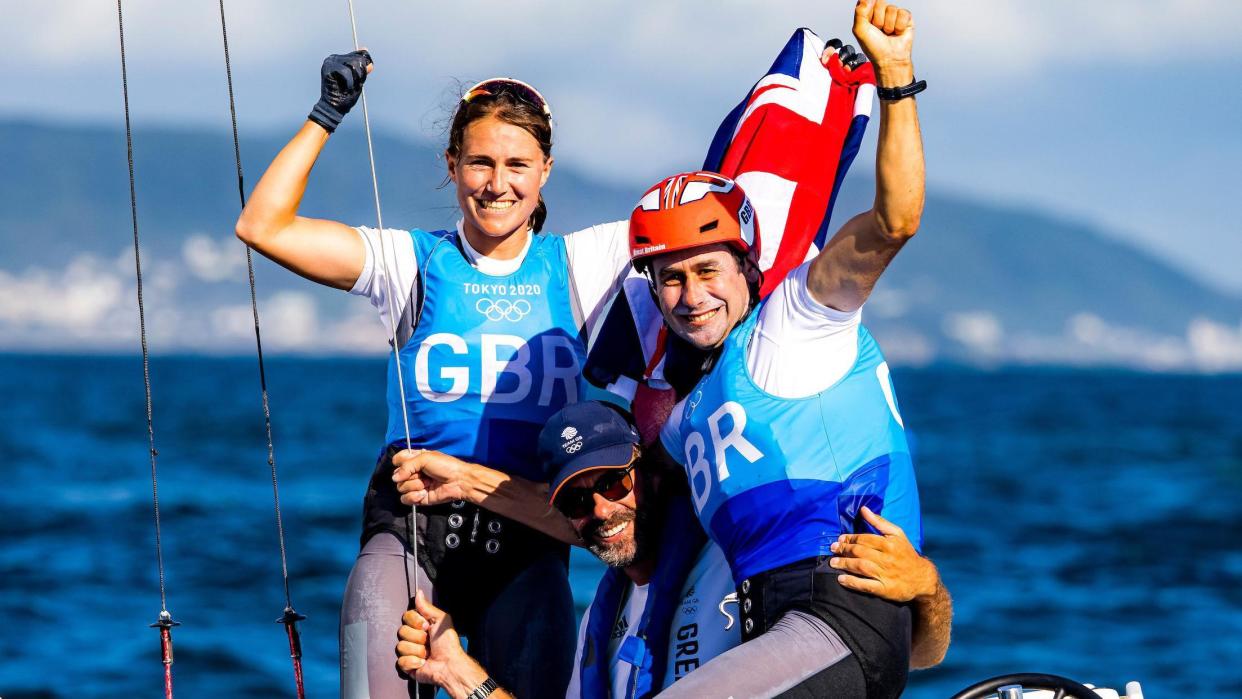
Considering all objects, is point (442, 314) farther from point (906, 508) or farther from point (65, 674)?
point (65, 674)

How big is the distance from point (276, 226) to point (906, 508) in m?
2.35

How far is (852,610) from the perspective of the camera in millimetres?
4688

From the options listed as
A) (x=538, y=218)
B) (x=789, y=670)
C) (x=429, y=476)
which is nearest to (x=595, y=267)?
(x=538, y=218)

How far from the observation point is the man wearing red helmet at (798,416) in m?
4.50

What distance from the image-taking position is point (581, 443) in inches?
206

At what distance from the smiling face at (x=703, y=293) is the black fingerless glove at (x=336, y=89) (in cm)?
126

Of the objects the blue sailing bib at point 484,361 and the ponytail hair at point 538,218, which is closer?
the blue sailing bib at point 484,361

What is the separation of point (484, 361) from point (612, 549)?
0.83 m

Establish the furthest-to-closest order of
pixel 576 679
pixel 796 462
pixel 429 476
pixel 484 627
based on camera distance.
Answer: pixel 576 679 < pixel 484 627 < pixel 429 476 < pixel 796 462

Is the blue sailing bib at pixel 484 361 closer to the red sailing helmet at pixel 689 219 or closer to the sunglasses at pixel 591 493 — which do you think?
the sunglasses at pixel 591 493

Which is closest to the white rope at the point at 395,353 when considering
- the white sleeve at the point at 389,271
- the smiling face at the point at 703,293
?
the white sleeve at the point at 389,271

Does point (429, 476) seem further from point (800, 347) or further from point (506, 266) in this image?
point (800, 347)

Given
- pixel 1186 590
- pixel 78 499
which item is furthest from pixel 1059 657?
pixel 78 499

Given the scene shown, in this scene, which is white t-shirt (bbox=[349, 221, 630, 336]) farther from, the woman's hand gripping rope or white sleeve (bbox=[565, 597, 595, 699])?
white sleeve (bbox=[565, 597, 595, 699])
